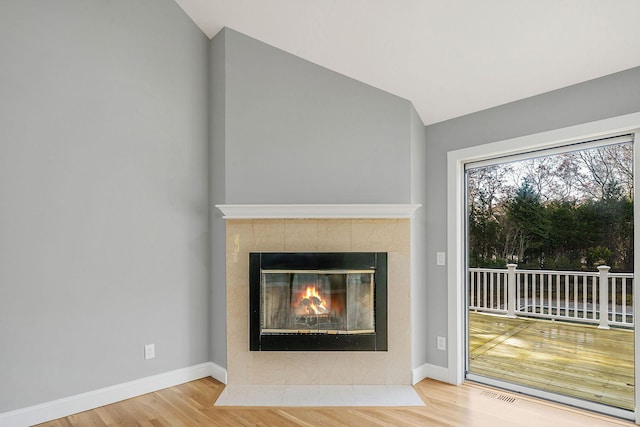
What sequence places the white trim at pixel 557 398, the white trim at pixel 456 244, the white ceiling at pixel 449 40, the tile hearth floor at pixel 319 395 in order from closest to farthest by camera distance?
the white ceiling at pixel 449 40, the white trim at pixel 557 398, the tile hearth floor at pixel 319 395, the white trim at pixel 456 244

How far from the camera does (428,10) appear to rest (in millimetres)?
2484

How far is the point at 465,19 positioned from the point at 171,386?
140 inches

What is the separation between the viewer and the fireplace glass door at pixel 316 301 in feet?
10.4

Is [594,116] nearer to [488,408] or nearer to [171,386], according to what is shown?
[488,408]

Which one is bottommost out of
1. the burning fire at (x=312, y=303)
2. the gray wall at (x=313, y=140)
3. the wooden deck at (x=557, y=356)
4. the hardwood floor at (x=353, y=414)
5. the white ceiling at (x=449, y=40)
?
the hardwood floor at (x=353, y=414)

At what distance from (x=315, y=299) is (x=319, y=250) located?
405 millimetres

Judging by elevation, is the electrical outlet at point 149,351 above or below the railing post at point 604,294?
below

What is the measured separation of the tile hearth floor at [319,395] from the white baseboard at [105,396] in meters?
0.33

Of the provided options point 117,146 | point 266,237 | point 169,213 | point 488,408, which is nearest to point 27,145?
point 117,146

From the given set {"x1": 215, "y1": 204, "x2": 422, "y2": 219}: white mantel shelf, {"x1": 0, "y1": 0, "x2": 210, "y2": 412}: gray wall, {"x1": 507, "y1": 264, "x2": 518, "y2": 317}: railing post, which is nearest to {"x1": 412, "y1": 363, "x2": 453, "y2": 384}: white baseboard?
{"x1": 507, "y1": 264, "x2": 518, "y2": 317}: railing post

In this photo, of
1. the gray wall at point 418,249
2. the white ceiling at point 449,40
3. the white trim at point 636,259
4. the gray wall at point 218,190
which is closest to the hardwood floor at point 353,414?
the white trim at point 636,259

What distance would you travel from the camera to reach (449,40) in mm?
2656

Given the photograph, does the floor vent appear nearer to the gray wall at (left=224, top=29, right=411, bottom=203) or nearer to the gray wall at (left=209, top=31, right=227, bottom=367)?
the gray wall at (left=224, top=29, right=411, bottom=203)

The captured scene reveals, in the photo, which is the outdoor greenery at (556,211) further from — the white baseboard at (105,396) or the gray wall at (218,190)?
the white baseboard at (105,396)
